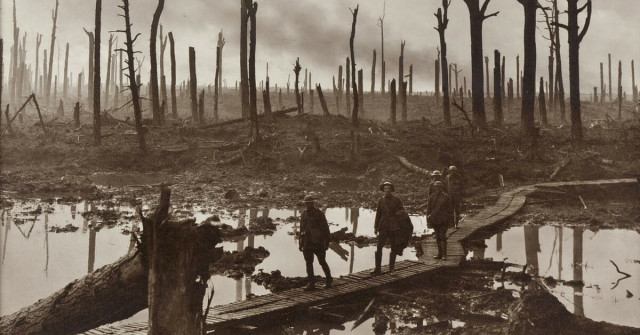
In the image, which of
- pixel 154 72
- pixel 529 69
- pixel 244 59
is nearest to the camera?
pixel 529 69

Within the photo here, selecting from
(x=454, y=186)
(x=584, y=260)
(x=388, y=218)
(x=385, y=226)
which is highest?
(x=454, y=186)

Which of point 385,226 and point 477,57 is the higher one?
point 477,57

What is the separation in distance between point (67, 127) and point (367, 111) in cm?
2976

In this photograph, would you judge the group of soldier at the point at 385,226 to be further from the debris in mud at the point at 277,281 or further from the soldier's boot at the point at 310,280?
the debris in mud at the point at 277,281

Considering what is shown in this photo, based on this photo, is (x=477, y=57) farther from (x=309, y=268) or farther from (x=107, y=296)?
(x=107, y=296)

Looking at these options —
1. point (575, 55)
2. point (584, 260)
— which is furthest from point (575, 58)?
point (584, 260)

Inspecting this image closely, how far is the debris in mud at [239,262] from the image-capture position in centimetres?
984

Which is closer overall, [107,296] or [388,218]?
[107,296]

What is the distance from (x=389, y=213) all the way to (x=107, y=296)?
5.12 metres

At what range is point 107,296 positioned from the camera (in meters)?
5.20

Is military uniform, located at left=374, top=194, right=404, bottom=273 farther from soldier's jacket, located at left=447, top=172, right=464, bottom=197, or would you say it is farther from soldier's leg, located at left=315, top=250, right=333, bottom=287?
soldier's jacket, located at left=447, top=172, right=464, bottom=197

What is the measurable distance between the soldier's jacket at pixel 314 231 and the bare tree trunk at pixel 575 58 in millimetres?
17130

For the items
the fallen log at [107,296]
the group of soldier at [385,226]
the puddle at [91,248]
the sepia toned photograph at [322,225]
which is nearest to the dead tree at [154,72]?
the sepia toned photograph at [322,225]

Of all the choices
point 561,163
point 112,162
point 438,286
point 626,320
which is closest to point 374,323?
→ point 438,286
